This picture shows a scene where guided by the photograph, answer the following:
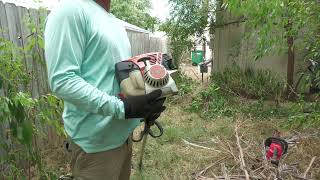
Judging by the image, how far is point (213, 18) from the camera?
26.8 ft

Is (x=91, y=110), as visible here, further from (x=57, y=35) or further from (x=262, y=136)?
(x=262, y=136)

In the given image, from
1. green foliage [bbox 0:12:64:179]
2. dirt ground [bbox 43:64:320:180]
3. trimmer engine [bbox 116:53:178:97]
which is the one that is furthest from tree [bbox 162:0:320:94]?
green foliage [bbox 0:12:64:179]

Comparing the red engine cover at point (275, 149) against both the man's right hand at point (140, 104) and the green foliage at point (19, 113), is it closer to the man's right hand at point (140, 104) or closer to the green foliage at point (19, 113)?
the man's right hand at point (140, 104)

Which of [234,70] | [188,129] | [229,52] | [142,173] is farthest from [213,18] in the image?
[142,173]

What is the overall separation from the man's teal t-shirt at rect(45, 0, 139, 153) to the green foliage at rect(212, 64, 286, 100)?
469 cm

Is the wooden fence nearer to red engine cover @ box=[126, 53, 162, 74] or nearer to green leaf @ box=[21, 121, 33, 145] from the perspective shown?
green leaf @ box=[21, 121, 33, 145]

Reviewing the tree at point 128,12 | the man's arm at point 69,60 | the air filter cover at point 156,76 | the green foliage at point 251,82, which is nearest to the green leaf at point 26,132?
the man's arm at point 69,60

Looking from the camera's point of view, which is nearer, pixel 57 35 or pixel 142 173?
pixel 57 35

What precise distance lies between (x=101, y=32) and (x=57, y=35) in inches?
8.8

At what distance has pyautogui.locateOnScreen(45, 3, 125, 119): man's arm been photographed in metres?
Answer: 1.38

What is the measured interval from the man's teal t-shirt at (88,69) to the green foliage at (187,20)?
6.40 metres

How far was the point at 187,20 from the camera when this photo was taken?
26.1ft

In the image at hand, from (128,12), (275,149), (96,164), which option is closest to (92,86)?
(96,164)

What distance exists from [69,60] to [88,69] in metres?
0.17
